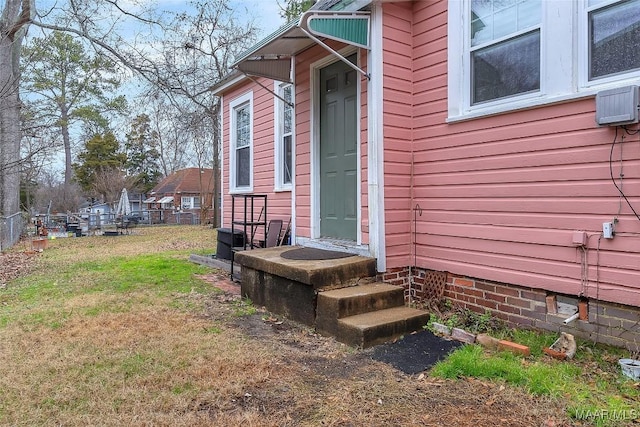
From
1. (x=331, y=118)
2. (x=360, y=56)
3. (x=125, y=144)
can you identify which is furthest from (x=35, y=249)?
(x=125, y=144)

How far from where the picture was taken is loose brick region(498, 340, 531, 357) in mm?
3057

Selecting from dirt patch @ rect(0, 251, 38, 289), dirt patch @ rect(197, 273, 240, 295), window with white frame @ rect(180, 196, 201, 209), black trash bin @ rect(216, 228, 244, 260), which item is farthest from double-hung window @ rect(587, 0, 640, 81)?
window with white frame @ rect(180, 196, 201, 209)

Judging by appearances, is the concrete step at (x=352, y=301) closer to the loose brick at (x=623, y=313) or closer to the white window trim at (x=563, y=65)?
the loose brick at (x=623, y=313)

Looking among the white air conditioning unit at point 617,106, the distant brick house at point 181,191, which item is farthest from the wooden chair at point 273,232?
the distant brick house at point 181,191

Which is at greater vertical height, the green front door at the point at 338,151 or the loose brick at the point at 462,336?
the green front door at the point at 338,151

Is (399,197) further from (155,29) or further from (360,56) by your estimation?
(155,29)

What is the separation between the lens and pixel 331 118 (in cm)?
507

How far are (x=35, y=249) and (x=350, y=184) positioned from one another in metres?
10.0

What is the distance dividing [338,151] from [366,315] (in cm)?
208

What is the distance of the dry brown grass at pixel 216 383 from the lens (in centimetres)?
231

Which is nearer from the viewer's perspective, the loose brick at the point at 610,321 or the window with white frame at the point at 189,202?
the loose brick at the point at 610,321

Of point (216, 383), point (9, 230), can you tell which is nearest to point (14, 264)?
point (9, 230)

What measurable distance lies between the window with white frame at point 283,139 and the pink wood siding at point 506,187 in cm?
300

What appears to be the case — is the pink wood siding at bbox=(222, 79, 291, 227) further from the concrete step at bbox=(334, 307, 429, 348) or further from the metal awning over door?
the concrete step at bbox=(334, 307, 429, 348)
